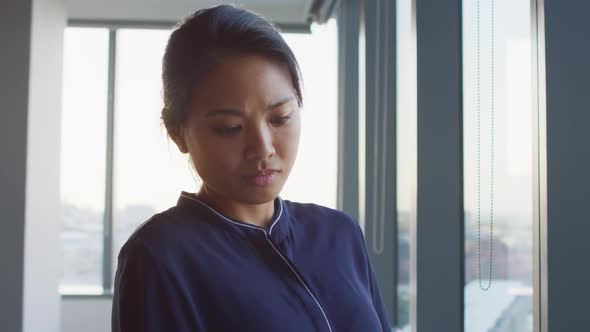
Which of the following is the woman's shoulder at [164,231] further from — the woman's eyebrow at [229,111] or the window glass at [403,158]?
the window glass at [403,158]

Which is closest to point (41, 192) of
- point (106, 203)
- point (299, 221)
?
point (106, 203)

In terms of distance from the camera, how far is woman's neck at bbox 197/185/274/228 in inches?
28.2

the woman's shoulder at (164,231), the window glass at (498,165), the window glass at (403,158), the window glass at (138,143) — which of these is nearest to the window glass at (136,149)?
the window glass at (138,143)

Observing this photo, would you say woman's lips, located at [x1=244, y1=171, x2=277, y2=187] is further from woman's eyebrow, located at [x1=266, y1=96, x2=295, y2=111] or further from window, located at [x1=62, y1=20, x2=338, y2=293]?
window, located at [x1=62, y1=20, x2=338, y2=293]

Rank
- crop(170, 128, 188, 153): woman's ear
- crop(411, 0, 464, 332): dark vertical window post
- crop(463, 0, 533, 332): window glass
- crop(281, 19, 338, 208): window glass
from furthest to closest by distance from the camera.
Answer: crop(281, 19, 338, 208): window glass, crop(411, 0, 464, 332): dark vertical window post, crop(463, 0, 533, 332): window glass, crop(170, 128, 188, 153): woman's ear

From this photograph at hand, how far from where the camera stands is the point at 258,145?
0.66m

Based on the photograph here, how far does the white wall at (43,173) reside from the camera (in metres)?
2.79

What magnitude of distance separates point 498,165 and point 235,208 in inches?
36.4

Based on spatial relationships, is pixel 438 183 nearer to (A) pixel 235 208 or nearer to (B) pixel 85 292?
(A) pixel 235 208

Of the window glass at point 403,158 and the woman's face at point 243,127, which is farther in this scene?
the window glass at point 403,158

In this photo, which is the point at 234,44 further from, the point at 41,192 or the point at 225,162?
the point at 41,192

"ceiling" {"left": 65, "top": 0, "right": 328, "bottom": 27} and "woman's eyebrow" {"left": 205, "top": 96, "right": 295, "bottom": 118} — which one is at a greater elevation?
"ceiling" {"left": 65, "top": 0, "right": 328, "bottom": 27}

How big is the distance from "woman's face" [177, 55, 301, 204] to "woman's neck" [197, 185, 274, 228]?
24 mm

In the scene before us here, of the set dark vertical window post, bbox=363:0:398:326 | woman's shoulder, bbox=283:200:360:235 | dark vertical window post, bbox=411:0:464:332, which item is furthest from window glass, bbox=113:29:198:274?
woman's shoulder, bbox=283:200:360:235
